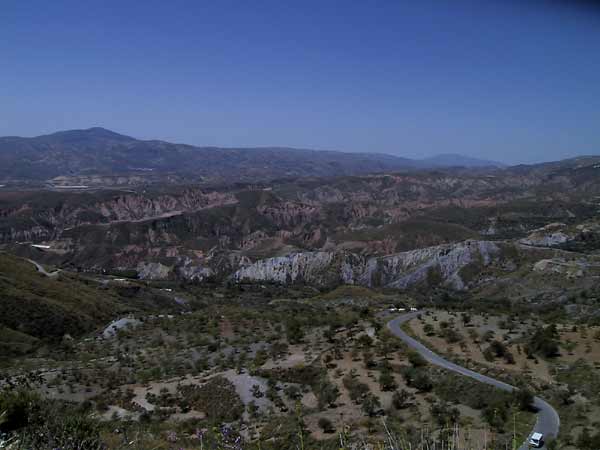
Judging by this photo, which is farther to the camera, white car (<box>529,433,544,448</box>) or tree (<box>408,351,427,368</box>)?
tree (<box>408,351,427,368</box>)

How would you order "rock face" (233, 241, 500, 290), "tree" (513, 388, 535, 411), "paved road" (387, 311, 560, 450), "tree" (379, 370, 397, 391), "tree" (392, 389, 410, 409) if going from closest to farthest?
"paved road" (387, 311, 560, 450) → "tree" (513, 388, 535, 411) → "tree" (392, 389, 410, 409) → "tree" (379, 370, 397, 391) → "rock face" (233, 241, 500, 290)

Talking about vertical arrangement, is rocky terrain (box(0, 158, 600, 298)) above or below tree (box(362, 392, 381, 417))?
below

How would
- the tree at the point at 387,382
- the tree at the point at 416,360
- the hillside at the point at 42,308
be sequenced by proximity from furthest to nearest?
1. the hillside at the point at 42,308
2. the tree at the point at 416,360
3. the tree at the point at 387,382

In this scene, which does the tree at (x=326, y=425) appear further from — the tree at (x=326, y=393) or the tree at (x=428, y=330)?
the tree at (x=428, y=330)

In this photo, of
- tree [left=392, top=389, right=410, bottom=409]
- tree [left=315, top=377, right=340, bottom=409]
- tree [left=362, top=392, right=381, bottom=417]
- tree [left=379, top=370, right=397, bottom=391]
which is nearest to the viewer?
tree [left=362, top=392, right=381, bottom=417]

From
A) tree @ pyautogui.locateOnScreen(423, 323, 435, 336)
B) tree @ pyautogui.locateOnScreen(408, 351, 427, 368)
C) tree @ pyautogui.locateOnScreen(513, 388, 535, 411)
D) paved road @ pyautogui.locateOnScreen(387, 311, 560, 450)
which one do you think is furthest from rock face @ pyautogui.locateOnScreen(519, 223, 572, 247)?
tree @ pyautogui.locateOnScreen(513, 388, 535, 411)

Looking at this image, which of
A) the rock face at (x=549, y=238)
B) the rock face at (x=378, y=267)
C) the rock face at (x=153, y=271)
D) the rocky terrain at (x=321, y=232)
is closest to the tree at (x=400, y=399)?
the rocky terrain at (x=321, y=232)

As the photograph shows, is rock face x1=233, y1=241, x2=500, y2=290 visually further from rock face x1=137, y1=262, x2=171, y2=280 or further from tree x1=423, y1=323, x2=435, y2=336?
tree x1=423, y1=323, x2=435, y2=336

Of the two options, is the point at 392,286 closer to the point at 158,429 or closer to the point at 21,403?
the point at 158,429
